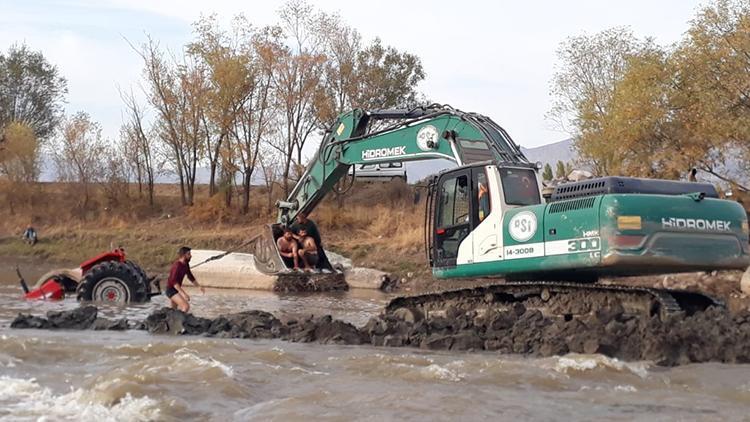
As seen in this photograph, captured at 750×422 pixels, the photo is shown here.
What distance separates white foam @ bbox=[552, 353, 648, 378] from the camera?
9.61 meters

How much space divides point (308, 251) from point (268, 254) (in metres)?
0.76

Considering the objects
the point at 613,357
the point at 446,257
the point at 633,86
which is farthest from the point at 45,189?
the point at 613,357

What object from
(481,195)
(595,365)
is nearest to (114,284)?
(481,195)

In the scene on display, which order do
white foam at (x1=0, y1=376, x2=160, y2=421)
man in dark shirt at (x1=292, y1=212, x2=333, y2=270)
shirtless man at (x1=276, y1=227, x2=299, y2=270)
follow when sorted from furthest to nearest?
man in dark shirt at (x1=292, y1=212, x2=333, y2=270), shirtless man at (x1=276, y1=227, x2=299, y2=270), white foam at (x1=0, y1=376, x2=160, y2=421)

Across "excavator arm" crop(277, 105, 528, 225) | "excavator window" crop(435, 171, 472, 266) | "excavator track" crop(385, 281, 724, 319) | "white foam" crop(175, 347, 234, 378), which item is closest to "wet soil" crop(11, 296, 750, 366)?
"excavator track" crop(385, 281, 724, 319)

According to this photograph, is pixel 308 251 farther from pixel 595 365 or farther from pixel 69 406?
pixel 69 406

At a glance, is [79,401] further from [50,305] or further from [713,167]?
[713,167]

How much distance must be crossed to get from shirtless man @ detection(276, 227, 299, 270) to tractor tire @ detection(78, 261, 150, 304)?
2.59 meters

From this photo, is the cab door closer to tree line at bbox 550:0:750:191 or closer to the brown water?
the brown water

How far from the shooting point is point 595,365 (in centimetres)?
974

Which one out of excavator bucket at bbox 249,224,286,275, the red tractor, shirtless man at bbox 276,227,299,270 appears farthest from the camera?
shirtless man at bbox 276,227,299,270

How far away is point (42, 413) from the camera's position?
755 cm

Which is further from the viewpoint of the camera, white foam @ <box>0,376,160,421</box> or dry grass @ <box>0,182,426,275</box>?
dry grass @ <box>0,182,426,275</box>

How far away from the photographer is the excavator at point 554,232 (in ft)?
37.8
